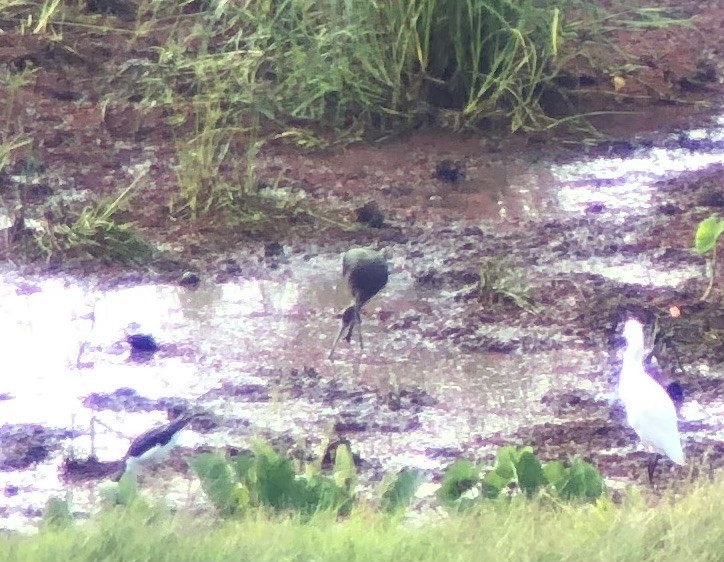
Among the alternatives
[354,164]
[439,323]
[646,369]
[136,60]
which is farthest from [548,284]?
[136,60]

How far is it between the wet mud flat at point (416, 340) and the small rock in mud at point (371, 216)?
0.04 metres

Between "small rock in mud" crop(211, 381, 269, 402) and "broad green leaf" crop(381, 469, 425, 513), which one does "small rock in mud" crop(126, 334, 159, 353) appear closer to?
"small rock in mud" crop(211, 381, 269, 402)

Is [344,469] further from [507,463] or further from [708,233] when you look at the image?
[708,233]

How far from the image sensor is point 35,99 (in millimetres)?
7266

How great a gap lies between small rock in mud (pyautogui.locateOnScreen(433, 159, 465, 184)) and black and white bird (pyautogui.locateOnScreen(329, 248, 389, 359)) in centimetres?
142

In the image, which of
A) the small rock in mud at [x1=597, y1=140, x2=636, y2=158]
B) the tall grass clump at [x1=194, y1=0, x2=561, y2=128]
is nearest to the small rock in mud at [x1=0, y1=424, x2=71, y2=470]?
the tall grass clump at [x1=194, y1=0, x2=561, y2=128]

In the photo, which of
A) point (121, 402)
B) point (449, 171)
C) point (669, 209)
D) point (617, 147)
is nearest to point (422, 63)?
point (449, 171)

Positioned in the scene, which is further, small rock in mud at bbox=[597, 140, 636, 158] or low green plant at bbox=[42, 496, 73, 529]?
small rock in mud at bbox=[597, 140, 636, 158]

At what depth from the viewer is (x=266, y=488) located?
144 inches

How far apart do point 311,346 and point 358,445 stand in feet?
2.73

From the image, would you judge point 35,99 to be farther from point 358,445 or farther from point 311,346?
point 358,445

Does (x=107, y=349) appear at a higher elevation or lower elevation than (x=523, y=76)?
lower

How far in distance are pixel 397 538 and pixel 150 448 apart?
0.99 m

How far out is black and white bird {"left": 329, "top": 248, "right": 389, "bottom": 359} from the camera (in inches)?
199
